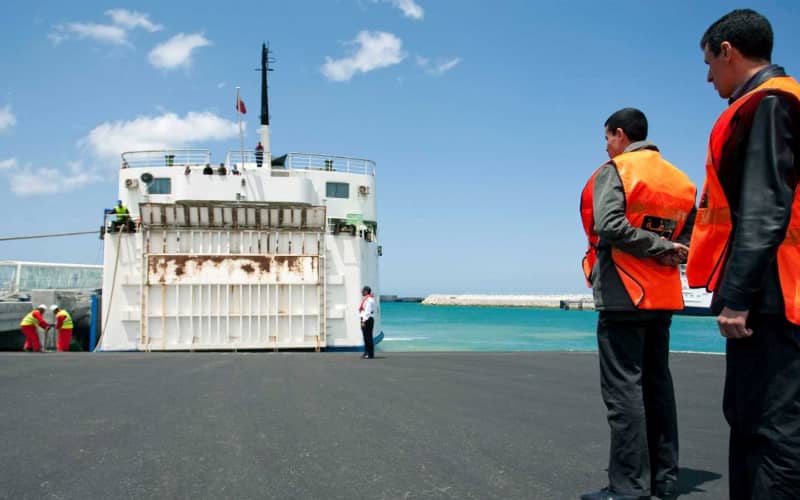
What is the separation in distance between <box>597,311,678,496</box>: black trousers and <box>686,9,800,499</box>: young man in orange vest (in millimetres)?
760

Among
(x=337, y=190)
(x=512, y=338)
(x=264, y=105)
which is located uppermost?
(x=264, y=105)

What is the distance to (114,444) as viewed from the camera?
4.06 metres

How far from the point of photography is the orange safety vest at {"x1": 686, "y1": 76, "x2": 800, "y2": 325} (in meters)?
1.96

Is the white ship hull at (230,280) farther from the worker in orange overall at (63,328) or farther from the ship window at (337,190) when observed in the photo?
the ship window at (337,190)

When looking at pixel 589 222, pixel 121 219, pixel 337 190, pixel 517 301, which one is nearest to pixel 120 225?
pixel 121 219

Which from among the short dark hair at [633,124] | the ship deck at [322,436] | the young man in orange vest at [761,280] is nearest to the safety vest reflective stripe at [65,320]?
the ship deck at [322,436]

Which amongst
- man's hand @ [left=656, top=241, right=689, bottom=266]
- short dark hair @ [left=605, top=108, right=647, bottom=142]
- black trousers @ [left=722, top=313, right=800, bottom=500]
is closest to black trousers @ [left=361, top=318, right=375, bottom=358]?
short dark hair @ [left=605, top=108, right=647, bottom=142]

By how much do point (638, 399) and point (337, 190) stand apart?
64.6 feet

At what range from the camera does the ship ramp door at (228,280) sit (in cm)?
1554

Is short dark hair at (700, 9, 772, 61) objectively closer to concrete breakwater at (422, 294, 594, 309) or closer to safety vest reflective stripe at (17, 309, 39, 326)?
safety vest reflective stripe at (17, 309, 39, 326)

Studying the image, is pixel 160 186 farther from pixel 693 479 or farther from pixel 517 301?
pixel 517 301

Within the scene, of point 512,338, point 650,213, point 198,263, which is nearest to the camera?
point 650,213

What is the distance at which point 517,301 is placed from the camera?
13675 cm

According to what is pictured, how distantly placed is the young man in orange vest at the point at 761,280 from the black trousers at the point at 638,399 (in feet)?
2.49
